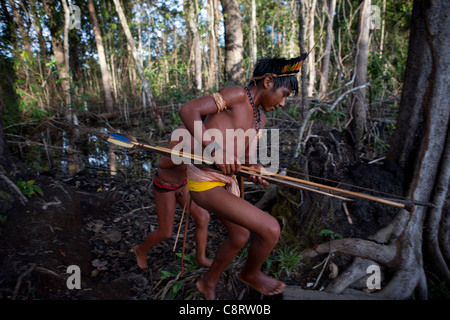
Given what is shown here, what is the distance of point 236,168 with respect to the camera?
198 centimetres

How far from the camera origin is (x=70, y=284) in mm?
2490

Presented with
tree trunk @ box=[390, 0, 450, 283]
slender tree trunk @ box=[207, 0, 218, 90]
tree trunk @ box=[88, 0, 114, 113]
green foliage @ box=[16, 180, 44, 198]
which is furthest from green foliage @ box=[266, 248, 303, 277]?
tree trunk @ box=[88, 0, 114, 113]

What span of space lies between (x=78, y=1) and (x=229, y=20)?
591 centimetres

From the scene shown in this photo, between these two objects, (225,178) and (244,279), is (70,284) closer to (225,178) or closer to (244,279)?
(244,279)

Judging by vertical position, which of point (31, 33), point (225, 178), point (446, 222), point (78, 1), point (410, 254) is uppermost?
point (78, 1)

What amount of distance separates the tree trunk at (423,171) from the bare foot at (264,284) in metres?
0.52

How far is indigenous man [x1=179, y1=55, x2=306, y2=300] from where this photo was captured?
6.26 feet

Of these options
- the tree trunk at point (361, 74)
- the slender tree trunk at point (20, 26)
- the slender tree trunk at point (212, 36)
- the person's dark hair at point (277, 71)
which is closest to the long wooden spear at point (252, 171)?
the person's dark hair at point (277, 71)

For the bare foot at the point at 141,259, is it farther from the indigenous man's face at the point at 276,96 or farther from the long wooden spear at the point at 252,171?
the indigenous man's face at the point at 276,96

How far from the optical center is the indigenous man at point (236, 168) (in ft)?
6.26

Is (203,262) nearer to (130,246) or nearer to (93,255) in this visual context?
(130,246)

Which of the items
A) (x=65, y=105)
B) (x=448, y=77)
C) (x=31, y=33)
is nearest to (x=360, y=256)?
(x=448, y=77)

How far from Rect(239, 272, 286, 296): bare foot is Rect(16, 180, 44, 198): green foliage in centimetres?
252

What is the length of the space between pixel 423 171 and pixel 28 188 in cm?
402
